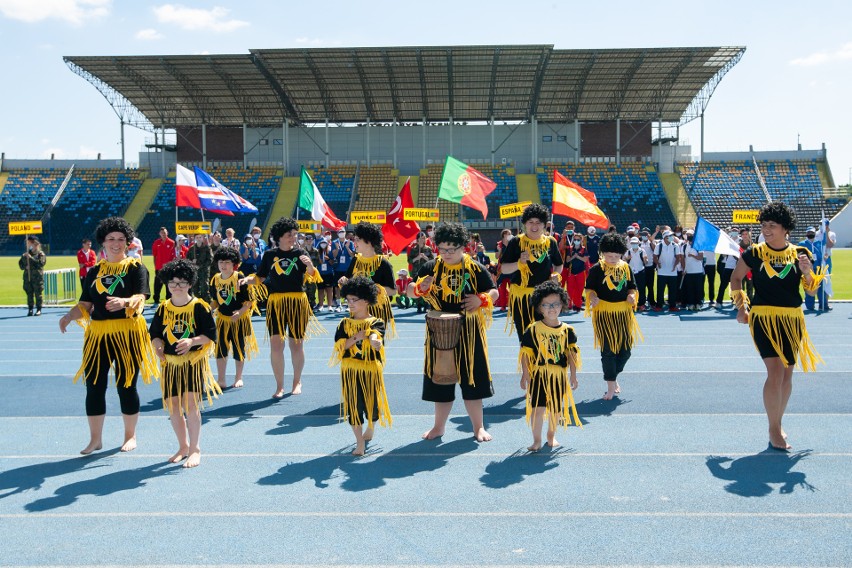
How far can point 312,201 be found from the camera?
52.4ft

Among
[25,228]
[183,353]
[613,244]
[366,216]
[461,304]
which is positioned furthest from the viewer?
[366,216]

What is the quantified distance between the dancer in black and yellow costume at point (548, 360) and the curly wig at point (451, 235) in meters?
0.70

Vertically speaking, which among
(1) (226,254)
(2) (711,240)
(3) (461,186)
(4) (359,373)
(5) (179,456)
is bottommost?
(5) (179,456)

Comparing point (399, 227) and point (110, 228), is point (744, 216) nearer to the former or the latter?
point (399, 227)

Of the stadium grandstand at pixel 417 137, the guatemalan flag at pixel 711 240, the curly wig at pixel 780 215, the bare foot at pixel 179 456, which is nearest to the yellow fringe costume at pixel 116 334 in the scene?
the bare foot at pixel 179 456

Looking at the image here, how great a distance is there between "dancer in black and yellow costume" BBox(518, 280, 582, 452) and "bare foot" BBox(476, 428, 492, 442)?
1.40ft

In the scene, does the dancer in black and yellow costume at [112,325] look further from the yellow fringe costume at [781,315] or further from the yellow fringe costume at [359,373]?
the yellow fringe costume at [781,315]

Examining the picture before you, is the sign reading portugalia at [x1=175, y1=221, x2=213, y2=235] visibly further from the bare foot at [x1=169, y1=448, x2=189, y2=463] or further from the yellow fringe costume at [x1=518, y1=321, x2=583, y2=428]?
the yellow fringe costume at [x1=518, y1=321, x2=583, y2=428]

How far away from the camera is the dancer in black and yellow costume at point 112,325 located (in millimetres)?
5863

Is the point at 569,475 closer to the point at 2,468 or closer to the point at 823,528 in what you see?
the point at 823,528

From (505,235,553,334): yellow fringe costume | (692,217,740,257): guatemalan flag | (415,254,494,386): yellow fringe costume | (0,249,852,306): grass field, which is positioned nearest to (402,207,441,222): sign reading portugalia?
(692,217,740,257): guatemalan flag

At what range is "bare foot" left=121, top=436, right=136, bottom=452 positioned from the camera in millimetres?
6059

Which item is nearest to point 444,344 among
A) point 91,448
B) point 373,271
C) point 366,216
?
point 373,271

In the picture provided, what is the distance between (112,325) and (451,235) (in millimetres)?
2691
